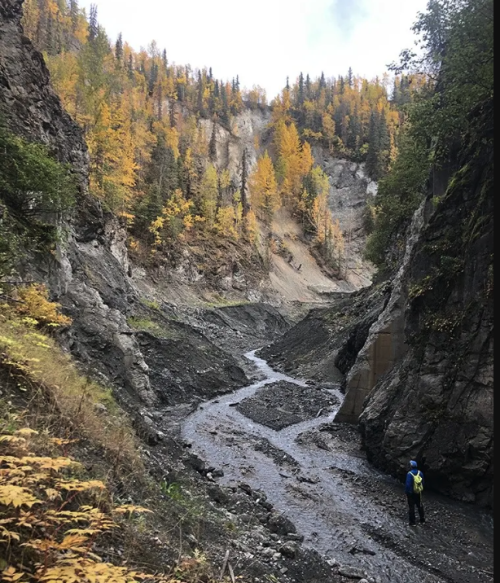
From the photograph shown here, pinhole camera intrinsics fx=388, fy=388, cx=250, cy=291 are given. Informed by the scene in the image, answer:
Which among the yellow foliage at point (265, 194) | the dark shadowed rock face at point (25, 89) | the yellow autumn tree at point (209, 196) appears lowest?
the dark shadowed rock face at point (25, 89)

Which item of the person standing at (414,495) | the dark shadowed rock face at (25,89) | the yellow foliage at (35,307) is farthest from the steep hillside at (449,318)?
the dark shadowed rock face at (25,89)

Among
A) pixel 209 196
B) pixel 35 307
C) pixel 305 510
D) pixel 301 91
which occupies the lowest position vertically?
pixel 305 510

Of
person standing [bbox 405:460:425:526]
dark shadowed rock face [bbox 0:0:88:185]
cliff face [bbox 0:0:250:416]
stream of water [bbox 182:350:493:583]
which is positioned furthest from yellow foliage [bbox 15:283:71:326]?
person standing [bbox 405:460:425:526]

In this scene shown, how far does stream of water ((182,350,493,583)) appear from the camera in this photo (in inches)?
407

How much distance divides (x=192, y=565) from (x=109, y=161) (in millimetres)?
51301

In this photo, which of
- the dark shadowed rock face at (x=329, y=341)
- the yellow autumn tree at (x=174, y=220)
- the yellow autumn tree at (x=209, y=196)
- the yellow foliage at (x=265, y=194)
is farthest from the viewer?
the yellow foliage at (x=265, y=194)

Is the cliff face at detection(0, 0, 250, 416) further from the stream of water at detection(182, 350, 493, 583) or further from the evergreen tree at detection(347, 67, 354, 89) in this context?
the evergreen tree at detection(347, 67, 354, 89)

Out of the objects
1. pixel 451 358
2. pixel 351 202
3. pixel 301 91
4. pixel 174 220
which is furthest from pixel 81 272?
pixel 301 91

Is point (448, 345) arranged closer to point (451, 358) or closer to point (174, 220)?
point (451, 358)

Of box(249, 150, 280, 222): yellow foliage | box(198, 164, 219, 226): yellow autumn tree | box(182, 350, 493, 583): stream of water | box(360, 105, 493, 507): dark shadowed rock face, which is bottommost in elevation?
box(182, 350, 493, 583): stream of water

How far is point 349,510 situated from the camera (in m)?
A: 13.2

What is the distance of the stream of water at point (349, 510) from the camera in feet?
33.9

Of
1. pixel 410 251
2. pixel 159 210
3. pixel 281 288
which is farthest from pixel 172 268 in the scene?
pixel 410 251

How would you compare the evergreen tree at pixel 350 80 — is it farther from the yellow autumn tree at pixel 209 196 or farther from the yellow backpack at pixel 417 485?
the yellow backpack at pixel 417 485
